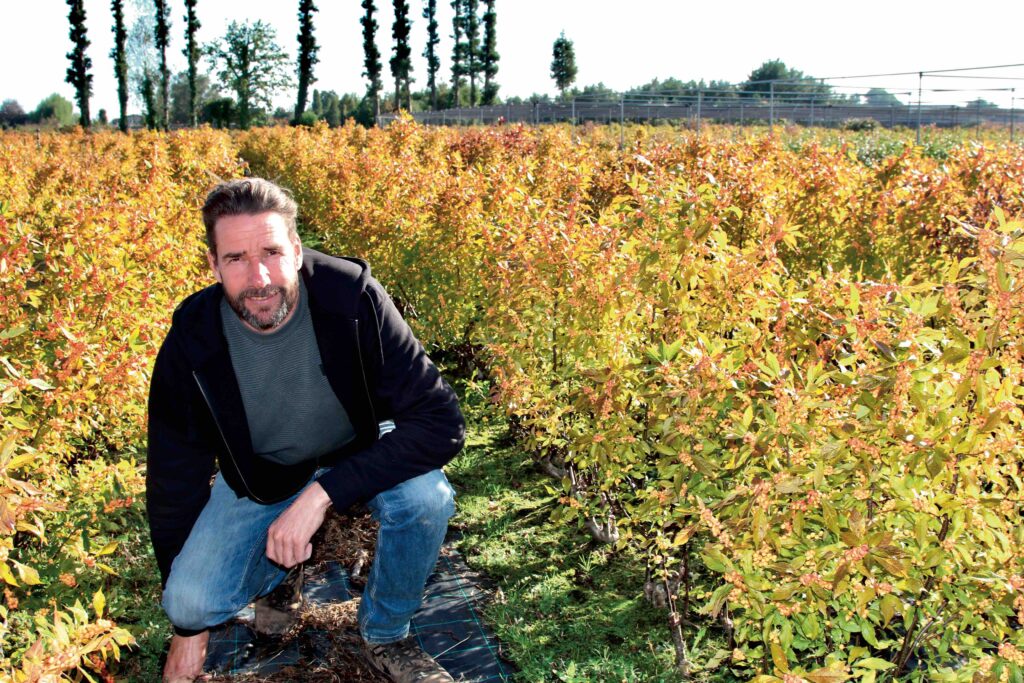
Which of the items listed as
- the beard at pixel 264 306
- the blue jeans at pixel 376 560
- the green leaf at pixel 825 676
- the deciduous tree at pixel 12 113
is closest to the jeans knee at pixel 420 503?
the blue jeans at pixel 376 560

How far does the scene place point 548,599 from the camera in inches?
124

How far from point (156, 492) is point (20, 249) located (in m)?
1.37

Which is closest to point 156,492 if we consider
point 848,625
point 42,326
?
point 42,326

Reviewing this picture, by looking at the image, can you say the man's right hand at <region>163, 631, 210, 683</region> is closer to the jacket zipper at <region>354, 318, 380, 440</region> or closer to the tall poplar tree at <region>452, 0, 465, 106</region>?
the jacket zipper at <region>354, 318, 380, 440</region>

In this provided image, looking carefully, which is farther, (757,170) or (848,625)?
(757,170)

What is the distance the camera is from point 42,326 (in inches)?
135

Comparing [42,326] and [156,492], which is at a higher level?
[42,326]

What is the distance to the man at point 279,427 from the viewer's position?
2.51 metres

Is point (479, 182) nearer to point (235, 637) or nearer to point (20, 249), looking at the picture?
point (20, 249)

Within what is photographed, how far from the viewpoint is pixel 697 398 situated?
2.04 m

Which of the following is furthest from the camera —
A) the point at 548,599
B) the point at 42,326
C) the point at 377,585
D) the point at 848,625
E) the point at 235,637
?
the point at 42,326

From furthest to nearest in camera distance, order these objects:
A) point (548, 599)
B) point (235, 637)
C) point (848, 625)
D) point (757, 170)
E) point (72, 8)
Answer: point (72, 8) < point (757, 170) < point (548, 599) < point (235, 637) < point (848, 625)

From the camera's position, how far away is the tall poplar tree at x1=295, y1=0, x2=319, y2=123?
54.6 meters

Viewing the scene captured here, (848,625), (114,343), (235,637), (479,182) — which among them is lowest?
(235,637)
